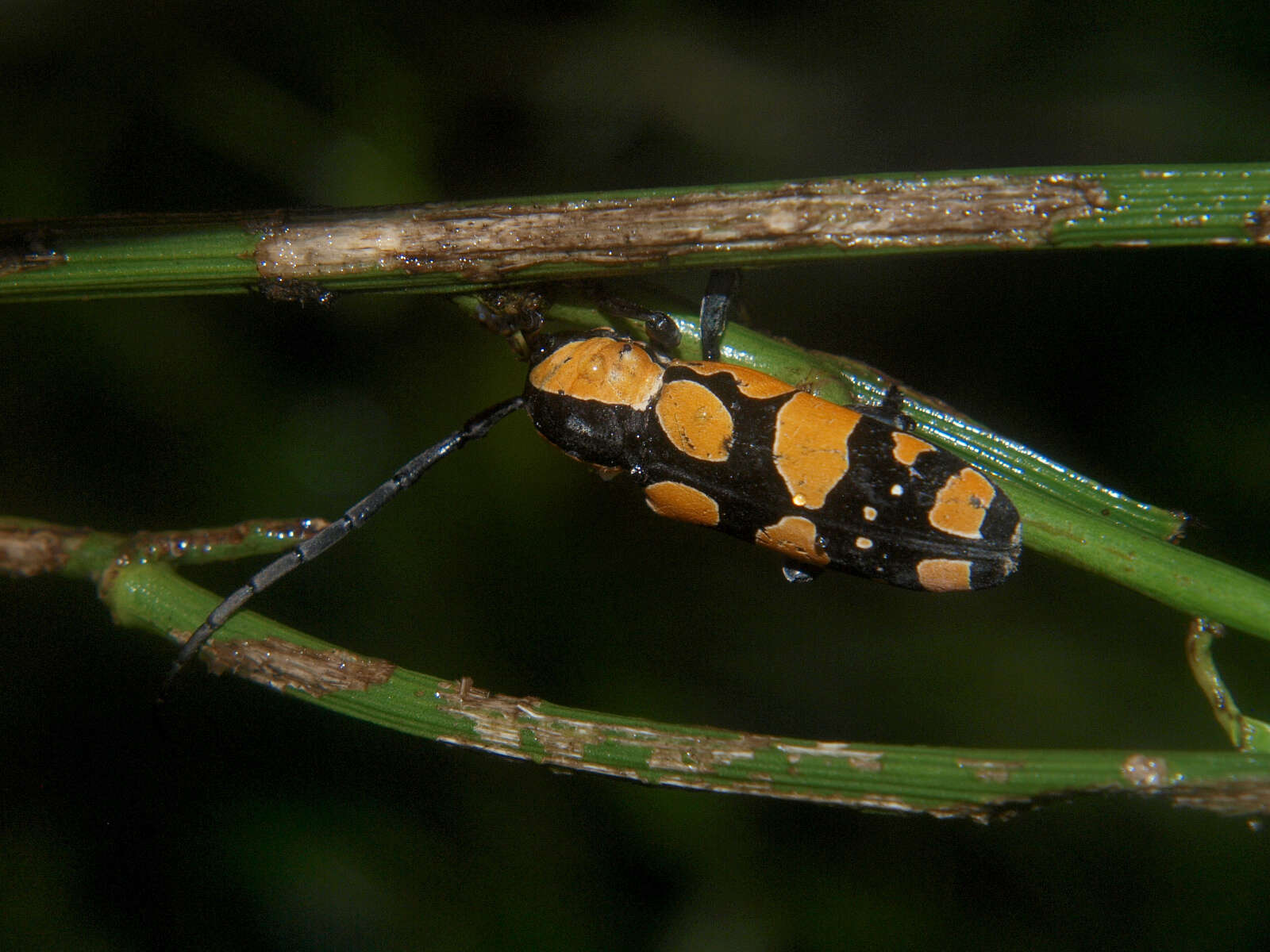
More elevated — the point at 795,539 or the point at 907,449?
the point at 907,449

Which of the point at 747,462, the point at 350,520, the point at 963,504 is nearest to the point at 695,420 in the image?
the point at 747,462

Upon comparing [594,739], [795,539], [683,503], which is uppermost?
[683,503]

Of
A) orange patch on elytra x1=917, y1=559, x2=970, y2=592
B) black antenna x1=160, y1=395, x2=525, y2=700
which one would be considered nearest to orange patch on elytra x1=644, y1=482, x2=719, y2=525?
black antenna x1=160, y1=395, x2=525, y2=700

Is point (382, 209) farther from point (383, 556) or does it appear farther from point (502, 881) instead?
point (502, 881)

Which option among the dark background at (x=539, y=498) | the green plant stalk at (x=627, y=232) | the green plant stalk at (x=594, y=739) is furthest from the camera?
the dark background at (x=539, y=498)

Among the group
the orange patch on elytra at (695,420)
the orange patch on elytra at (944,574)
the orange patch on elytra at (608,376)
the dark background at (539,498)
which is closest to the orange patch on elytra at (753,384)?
the orange patch on elytra at (695,420)

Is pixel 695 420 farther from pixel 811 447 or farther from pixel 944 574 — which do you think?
pixel 944 574

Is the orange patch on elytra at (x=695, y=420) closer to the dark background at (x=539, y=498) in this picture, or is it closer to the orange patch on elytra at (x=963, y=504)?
the orange patch on elytra at (x=963, y=504)
